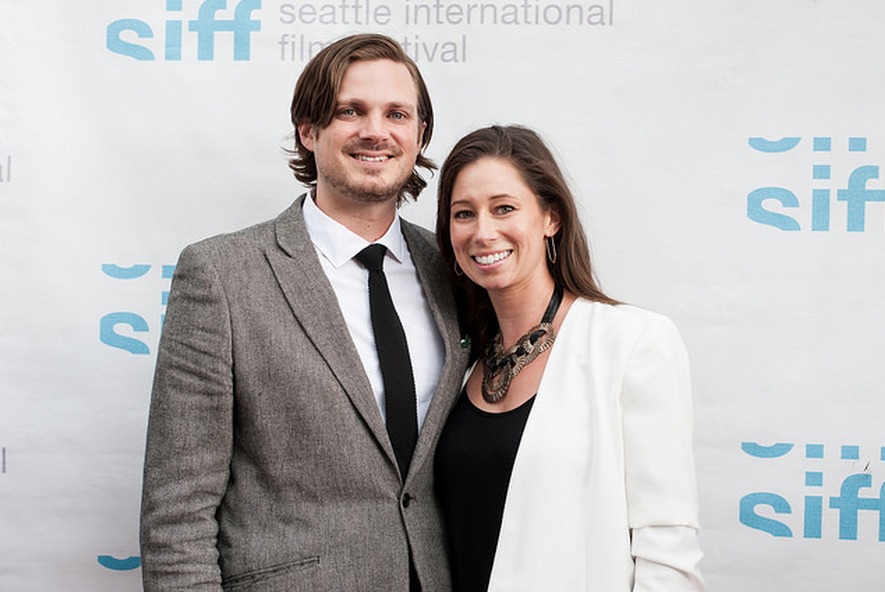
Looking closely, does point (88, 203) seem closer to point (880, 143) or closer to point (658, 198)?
point (658, 198)

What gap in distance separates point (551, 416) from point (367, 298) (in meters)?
0.44

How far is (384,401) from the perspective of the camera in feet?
5.50

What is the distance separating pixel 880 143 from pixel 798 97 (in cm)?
22

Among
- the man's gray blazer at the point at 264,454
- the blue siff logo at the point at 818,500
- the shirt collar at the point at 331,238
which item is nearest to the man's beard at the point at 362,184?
the shirt collar at the point at 331,238

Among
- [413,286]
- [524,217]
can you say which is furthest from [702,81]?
[413,286]

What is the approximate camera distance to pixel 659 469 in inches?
60.4

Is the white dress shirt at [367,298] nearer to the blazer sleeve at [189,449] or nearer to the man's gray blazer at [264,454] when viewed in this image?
the man's gray blazer at [264,454]

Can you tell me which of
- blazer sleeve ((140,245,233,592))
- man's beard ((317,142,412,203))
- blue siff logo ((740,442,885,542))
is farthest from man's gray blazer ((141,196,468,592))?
blue siff logo ((740,442,885,542))

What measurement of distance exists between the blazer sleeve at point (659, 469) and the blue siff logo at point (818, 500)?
70 cm

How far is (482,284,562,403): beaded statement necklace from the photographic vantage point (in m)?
1.72

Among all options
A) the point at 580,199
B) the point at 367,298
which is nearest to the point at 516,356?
the point at 367,298

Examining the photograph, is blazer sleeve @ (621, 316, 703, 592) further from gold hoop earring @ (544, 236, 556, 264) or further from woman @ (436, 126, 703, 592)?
gold hoop earring @ (544, 236, 556, 264)

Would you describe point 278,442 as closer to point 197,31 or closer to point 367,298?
point 367,298

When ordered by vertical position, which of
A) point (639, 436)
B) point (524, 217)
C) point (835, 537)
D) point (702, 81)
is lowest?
point (835, 537)
